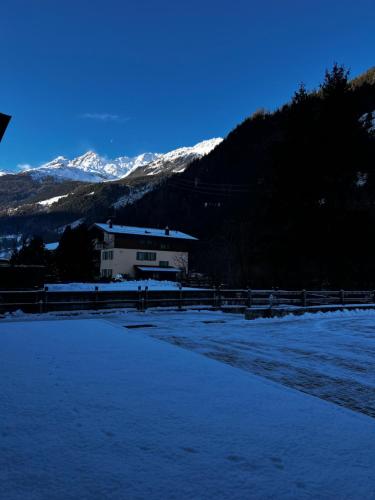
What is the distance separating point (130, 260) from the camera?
60.5 m

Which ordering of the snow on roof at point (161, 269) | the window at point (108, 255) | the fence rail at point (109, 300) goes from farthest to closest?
1. the window at point (108, 255)
2. the snow on roof at point (161, 269)
3. the fence rail at point (109, 300)

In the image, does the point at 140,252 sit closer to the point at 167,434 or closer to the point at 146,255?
the point at 146,255

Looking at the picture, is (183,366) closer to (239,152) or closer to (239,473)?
(239,473)

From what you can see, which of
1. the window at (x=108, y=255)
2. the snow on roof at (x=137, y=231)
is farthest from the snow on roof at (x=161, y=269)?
the snow on roof at (x=137, y=231)

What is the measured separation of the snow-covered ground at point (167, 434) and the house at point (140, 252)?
53.0 meters

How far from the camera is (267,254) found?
31.1 metres

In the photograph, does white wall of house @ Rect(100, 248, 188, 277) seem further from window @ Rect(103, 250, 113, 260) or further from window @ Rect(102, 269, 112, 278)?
window @ Rect(103, 250, 113, 260)

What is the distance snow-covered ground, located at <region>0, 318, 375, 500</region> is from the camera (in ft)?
9.18

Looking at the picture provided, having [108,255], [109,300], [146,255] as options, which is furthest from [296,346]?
[108,255]

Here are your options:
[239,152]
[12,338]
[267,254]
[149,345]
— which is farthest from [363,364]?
[239,152]

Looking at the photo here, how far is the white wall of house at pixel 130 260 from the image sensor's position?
59.4 meters

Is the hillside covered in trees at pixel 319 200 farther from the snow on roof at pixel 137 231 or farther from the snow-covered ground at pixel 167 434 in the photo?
the snow on roof at pixel 137 231

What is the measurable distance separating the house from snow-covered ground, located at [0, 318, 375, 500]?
53.0 metres

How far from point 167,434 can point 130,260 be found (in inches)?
2265
